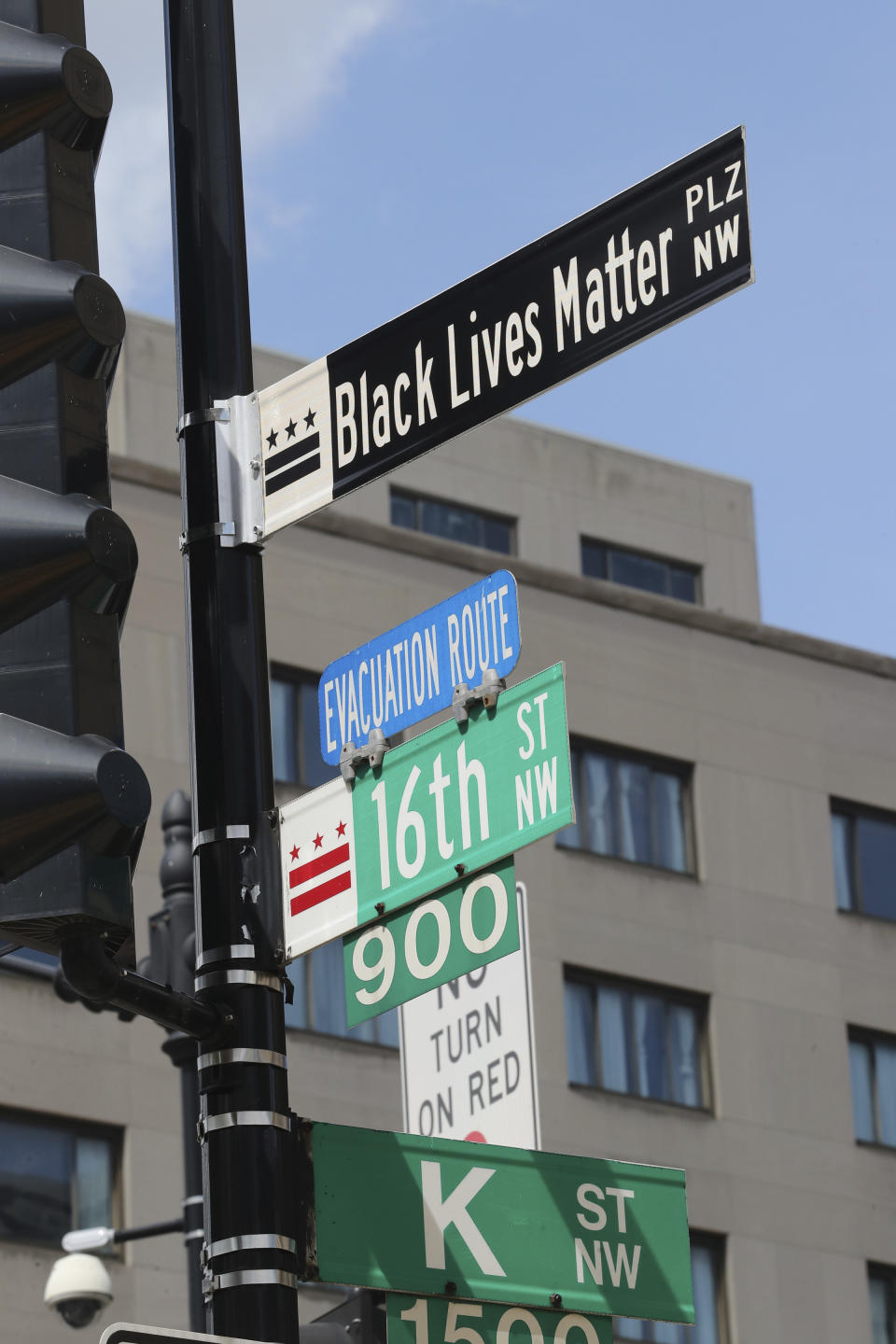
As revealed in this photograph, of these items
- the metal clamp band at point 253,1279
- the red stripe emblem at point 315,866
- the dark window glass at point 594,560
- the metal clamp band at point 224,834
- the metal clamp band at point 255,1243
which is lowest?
the metal clamp band at point 253,1279

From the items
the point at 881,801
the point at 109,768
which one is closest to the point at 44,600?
the point at 109,768

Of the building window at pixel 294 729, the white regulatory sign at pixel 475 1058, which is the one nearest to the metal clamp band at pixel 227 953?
the white regulatory sign at pixel 475 1058

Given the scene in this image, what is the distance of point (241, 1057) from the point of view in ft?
17.4

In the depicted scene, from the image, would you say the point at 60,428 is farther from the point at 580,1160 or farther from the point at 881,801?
the point at 881,801

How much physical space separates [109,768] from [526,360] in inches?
96.8

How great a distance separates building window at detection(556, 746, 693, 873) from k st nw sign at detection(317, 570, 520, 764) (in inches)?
1159

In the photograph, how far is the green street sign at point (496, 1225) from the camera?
210 inches

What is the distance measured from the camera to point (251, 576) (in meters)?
5.87

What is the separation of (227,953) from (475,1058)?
4652mm

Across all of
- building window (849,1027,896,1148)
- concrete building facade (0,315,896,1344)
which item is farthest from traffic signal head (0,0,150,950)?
building window (849,1027,896,1148)

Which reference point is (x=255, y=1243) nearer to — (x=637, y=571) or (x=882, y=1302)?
(x=882, y=1302)

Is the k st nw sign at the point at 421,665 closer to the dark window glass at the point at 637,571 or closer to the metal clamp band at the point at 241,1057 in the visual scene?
the metal clamp band at the point at 241,1057

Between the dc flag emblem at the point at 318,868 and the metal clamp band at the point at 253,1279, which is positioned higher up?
the dc flag emblem at the point at 318,868

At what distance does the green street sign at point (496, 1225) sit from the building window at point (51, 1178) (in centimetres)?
2425
